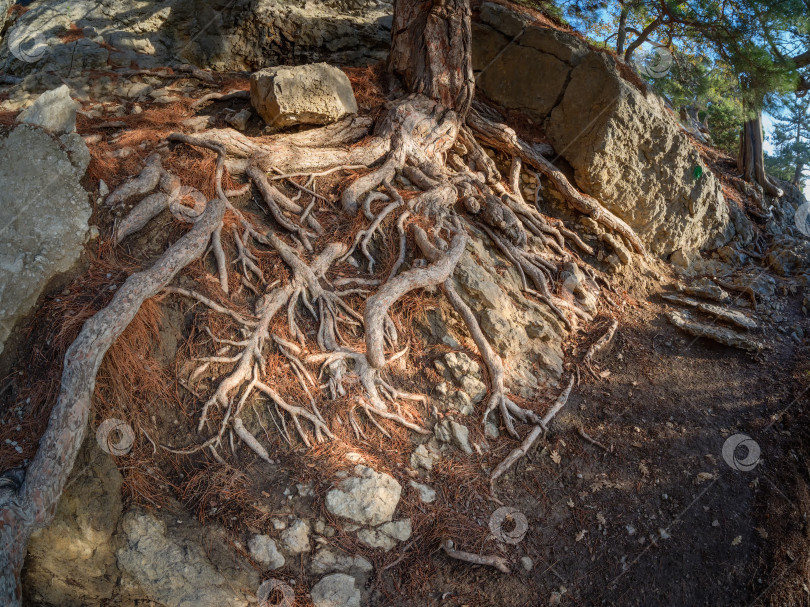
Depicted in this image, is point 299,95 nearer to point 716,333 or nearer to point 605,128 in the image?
point 605,128

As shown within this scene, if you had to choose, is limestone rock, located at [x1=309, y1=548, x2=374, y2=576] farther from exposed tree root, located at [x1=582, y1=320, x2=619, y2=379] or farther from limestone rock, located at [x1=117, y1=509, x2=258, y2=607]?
exposed tree root, located at [x1=582, y1=320, x2=619, y2=379]

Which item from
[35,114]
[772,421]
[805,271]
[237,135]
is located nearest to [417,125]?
[237,135]

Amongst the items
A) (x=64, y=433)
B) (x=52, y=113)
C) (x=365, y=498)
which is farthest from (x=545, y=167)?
(x=64, y=433)

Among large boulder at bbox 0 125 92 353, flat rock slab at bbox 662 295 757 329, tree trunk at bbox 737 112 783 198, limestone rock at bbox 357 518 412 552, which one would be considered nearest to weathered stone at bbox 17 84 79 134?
large boulder at bbox 0 125 92 353

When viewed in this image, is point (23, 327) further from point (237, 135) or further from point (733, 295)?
point (733, 295)

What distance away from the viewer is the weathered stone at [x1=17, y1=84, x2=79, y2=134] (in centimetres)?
429

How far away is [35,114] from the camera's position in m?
4.30

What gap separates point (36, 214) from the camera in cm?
383

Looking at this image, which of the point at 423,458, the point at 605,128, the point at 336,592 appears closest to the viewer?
the point at 336,592

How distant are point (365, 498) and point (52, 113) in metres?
4.04

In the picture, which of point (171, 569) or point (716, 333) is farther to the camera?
point (716, 333)

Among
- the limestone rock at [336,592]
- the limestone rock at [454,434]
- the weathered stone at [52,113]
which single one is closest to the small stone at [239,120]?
the weathered stone at [52,113]

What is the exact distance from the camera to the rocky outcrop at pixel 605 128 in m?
6.89

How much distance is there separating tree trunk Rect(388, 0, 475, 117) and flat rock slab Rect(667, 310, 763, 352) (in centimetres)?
360
